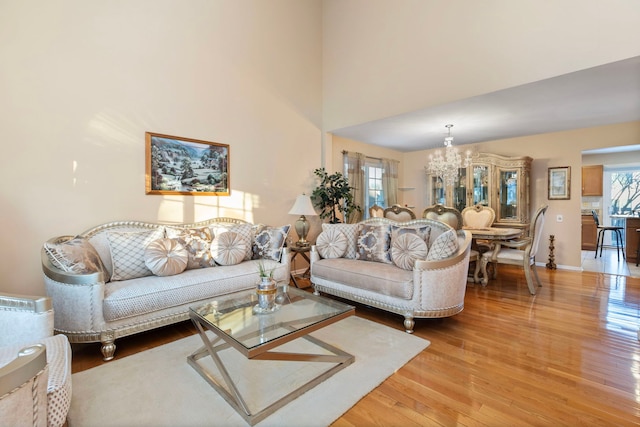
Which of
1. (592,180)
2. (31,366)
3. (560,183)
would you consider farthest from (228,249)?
(592,180)

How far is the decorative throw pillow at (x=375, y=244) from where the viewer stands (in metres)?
3.35

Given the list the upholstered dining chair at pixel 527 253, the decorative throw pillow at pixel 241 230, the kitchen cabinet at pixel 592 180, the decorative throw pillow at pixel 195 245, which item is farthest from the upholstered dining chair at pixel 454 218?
the kitchen cabinet at pixel 592 180

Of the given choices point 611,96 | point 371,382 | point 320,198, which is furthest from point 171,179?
point 611,96

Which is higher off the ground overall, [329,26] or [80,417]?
[329,26]

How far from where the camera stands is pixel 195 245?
10.3 feet

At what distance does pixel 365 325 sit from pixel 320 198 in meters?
2.70

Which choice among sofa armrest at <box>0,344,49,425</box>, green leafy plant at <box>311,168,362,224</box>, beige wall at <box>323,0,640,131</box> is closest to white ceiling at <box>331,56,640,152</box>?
beige wall at <box>323,0,640,131</box>

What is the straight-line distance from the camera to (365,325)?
282 centimetres

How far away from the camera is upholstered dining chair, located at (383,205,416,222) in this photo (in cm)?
430

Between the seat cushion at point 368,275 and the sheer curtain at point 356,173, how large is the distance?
2240 millimetres

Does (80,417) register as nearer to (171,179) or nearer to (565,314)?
Answer: (171,179)

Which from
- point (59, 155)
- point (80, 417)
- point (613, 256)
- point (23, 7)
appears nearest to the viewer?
point (80, 417)

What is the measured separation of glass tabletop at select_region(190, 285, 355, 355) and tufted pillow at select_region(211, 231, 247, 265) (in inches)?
33.0

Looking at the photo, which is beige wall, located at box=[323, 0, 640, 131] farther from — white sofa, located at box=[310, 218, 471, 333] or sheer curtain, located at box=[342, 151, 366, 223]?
white sofa, located at box=[310, 218, 471, 333]
